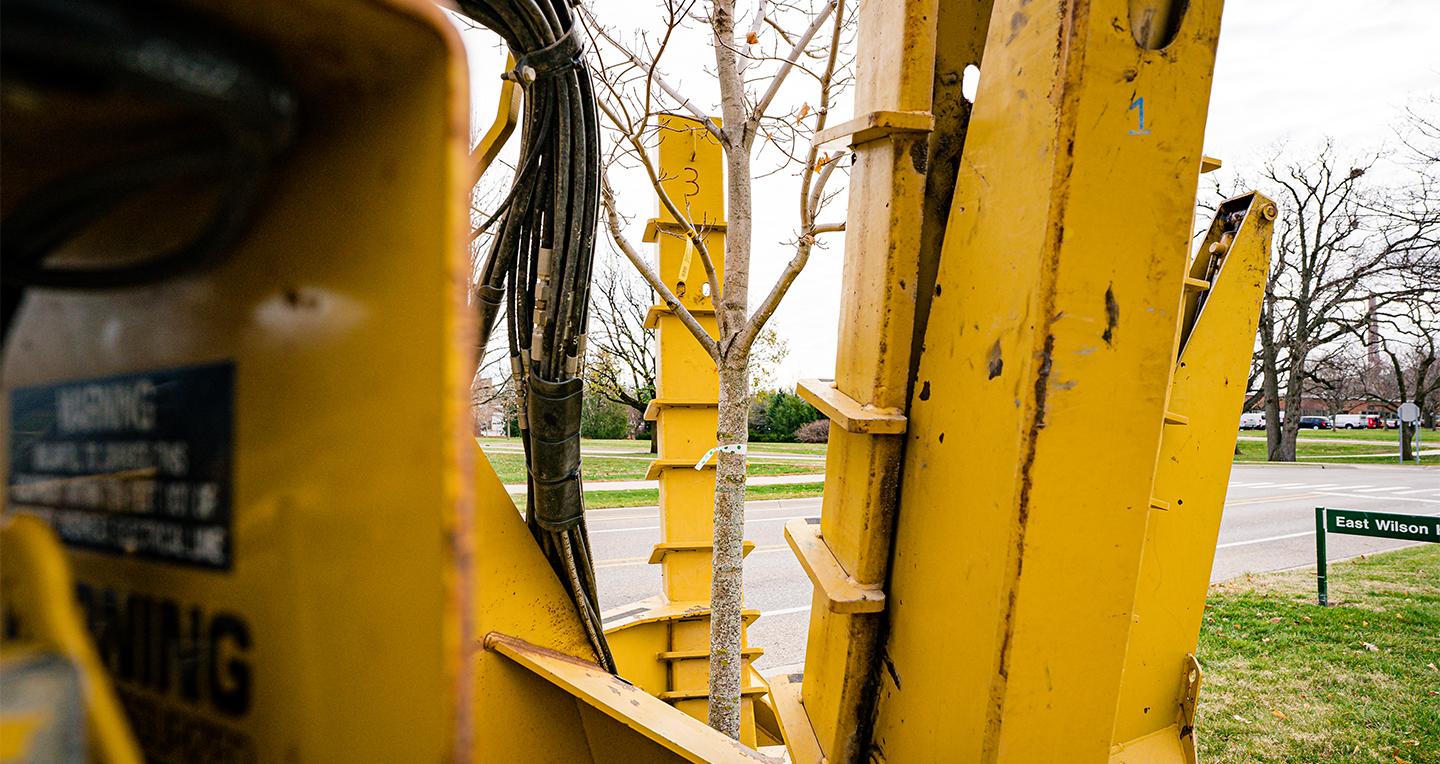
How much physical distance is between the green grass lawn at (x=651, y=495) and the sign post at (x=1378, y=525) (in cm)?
827

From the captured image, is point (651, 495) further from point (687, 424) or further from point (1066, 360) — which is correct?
point (1066, 360)

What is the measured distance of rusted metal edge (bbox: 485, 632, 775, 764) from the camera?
190 cm

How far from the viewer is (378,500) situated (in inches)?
25.5

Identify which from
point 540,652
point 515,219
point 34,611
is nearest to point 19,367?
point 34,611

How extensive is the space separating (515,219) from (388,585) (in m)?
1.59

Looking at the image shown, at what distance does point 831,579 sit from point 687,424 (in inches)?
99.2

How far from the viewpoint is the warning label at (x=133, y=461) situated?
74 centimetres

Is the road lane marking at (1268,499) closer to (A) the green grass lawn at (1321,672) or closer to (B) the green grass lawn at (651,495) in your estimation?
(A) the green grass lawn at (1321,672)

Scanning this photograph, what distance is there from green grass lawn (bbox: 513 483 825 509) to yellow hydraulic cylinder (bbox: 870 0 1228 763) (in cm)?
1209

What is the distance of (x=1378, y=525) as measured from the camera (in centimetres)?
609

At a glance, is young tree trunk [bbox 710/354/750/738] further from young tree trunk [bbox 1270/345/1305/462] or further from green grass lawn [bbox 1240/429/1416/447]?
green grass lawn [bbox 1240/429/1416/447]

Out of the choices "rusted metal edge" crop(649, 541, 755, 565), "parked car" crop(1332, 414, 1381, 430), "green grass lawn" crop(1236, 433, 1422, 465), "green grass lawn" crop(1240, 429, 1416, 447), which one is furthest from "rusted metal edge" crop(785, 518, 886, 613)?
"parked car" crop(1332, 414, 1381, 430)

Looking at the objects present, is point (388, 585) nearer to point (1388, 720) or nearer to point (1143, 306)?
point (1143, 306)

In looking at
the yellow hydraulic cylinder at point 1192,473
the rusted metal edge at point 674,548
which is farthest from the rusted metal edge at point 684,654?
the yellow hydraulic cylinder at point 1192,473
